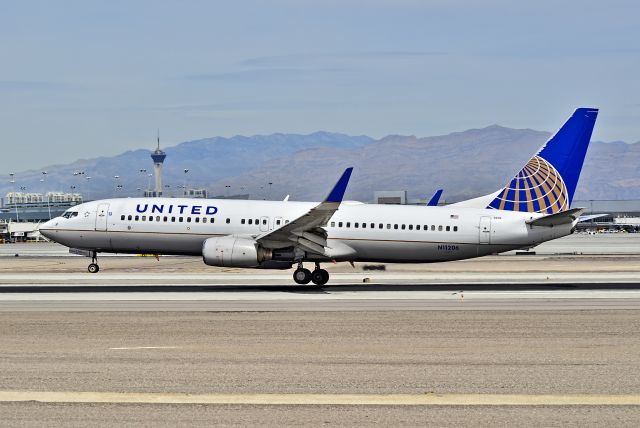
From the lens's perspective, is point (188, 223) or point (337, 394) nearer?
point (337, 394)

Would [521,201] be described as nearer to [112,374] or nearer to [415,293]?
[415,293]

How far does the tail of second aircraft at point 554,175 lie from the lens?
4281 centimetres

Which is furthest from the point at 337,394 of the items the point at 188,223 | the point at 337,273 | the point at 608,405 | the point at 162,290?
the point at 337,273

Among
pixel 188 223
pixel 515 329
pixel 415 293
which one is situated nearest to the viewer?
pixel 515 329

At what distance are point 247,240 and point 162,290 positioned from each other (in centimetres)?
410

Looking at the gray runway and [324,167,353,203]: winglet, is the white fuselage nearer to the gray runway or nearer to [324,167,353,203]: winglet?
the gray runway

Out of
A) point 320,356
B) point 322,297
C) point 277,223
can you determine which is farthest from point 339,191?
point 320,356

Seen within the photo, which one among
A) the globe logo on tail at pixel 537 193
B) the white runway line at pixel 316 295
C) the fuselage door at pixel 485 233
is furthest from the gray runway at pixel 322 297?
the globe logo on tail at pixel 537 193

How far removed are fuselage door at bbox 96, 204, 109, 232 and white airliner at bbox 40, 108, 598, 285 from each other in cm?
5

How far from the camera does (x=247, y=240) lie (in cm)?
3881

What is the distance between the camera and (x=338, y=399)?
1503cm

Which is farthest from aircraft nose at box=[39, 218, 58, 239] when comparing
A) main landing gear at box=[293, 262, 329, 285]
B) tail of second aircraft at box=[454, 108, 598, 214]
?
tail of second aircraft at box=[454, 108, 598, 214]

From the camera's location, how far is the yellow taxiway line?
48.4 feet

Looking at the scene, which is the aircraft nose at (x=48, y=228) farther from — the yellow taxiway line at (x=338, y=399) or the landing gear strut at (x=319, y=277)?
the yellow taxiway line at (x=338, y=399)
